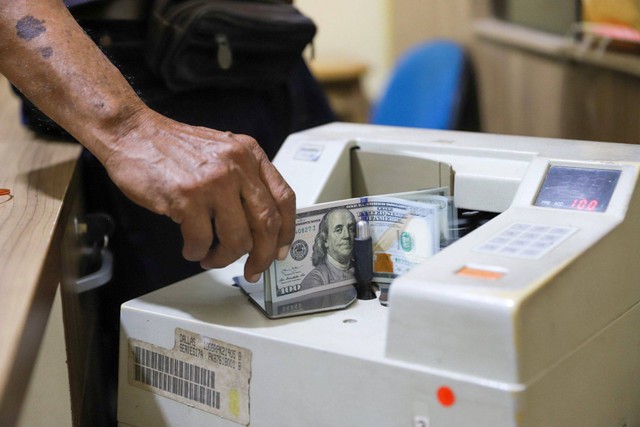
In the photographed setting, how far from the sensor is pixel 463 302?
1.98 ft

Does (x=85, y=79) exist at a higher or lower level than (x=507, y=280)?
higher

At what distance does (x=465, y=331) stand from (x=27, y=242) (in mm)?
398

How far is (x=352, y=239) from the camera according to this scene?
2.74 ft

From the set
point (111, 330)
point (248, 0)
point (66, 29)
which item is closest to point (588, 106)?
point (248, 0)

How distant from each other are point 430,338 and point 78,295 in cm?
50

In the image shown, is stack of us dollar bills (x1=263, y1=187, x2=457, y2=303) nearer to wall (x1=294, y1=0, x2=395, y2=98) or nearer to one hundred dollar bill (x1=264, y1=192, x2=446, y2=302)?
one hundred dollar bill (x1=264, y1=192, x2=446, y2=302)

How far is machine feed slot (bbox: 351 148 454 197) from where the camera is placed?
3.05 ft

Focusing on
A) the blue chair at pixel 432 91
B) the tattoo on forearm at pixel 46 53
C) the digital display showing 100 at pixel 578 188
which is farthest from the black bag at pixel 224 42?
the blue chair at pixel 432 91

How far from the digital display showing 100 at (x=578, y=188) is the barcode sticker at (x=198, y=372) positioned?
0.31m

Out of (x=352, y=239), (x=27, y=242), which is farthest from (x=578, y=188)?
(x=27, y=242)

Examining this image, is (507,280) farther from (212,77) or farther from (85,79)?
(212,77)

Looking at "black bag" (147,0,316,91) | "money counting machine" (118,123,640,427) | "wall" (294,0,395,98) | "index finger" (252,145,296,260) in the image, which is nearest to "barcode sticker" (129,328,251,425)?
"money counting machine" (118,123,640,427)

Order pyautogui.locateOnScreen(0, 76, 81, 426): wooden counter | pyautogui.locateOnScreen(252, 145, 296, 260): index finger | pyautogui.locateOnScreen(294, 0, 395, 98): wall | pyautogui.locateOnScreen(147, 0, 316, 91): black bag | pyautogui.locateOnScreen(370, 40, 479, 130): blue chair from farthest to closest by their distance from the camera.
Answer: pyautogui.locateOnScreen(294, 0, 395, 98): wall < pyautogui.locateOnScreen(370, 40, 479, 130): blue chair < pyautogui.locateOnScreen(147, 0, 316, 91): black bag < pyautogui.locateOnScreen(252, 145, 296, 260): index finger < pyautogui.locateOnScreen(0, 76, 81, 426): wooden counter

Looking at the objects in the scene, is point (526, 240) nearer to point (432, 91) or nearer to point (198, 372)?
point (198, 372)
